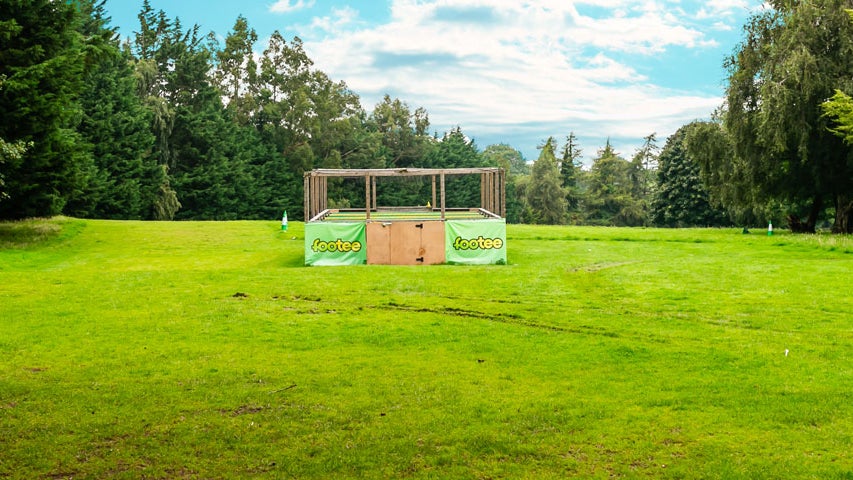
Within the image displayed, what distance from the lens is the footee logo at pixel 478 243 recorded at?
79.5ft

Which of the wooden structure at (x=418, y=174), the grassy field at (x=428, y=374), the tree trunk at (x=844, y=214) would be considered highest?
the wooden structure at (x=418, y=174)

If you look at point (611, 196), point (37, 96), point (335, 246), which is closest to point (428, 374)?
point (335, 246)

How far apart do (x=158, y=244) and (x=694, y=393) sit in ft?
83.8

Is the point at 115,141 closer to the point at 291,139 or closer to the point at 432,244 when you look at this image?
the point at 291,139

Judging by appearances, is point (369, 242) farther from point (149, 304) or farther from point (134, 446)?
point (134, 446)

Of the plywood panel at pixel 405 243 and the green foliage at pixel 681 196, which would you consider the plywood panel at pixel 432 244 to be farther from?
the green foliage at pixel 681 196

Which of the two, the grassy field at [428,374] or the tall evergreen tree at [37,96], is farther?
the tall evergreen tree at [37,96]

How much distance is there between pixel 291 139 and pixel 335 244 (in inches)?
2207

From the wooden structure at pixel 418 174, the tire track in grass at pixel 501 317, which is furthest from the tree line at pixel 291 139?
the tire track in grass at pixel 501 317

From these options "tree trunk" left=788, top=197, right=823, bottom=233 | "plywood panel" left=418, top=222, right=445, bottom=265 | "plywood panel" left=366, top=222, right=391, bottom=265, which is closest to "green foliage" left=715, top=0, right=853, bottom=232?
"tree trunk" left=788, top=197, right=823, bottom=233

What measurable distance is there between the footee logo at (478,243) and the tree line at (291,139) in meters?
14.2

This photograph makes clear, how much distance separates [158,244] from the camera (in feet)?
97.7

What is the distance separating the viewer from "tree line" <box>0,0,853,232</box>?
1147 inches

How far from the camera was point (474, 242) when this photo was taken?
24250mm
